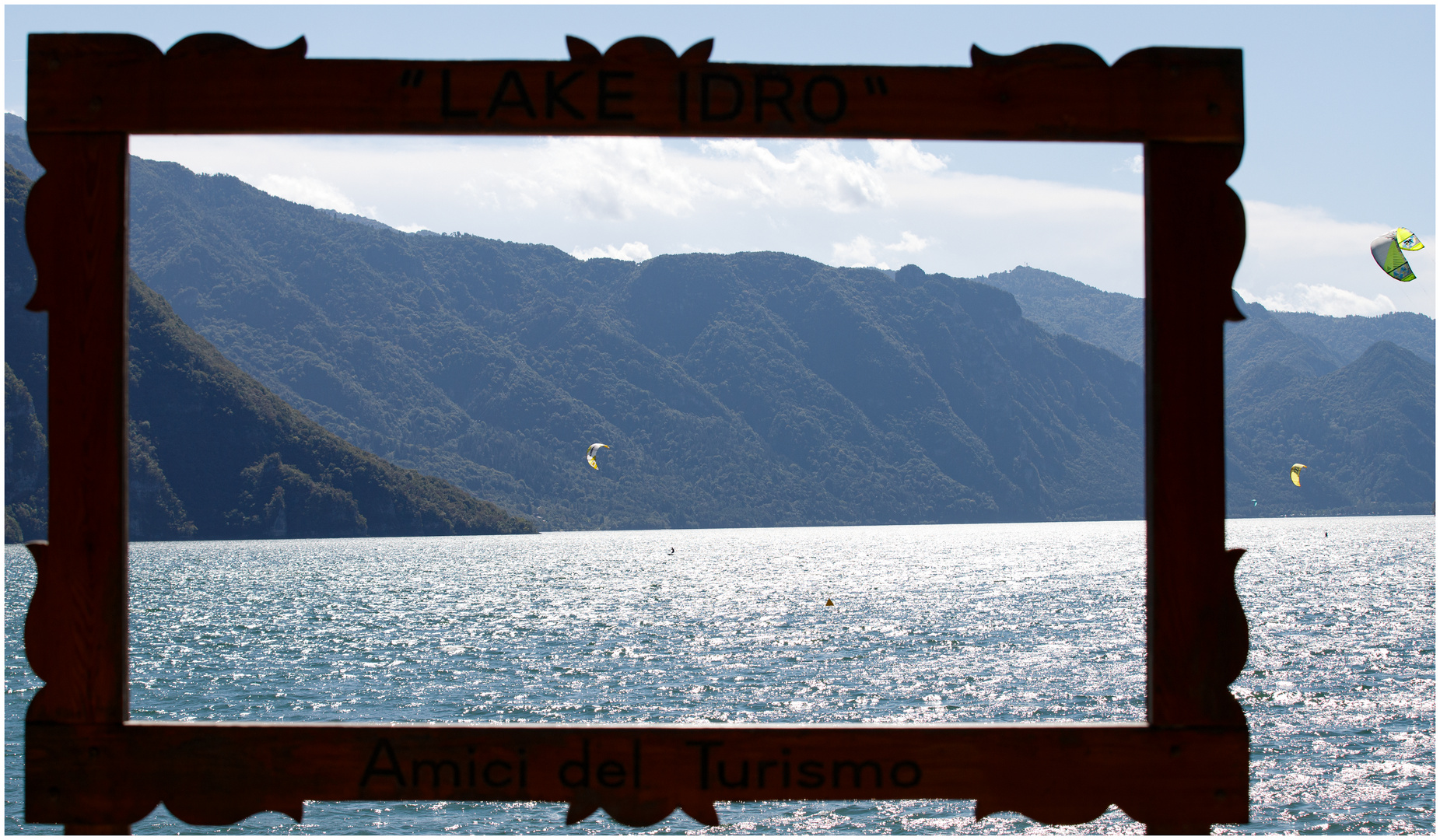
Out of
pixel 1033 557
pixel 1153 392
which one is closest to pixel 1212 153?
pixel 1153 392

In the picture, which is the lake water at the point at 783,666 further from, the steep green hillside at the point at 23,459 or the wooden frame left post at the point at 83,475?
the steep green hillside at the point at 23,459

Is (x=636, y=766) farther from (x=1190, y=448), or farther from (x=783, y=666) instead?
(x=783, y=666)

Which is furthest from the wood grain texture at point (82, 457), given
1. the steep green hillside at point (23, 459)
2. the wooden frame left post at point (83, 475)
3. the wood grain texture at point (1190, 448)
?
the steep green hillside at point (23, 459)

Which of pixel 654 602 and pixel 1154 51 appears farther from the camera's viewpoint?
pixel 654 602

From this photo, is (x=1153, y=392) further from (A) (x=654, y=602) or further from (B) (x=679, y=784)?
(A) (x=654, y=602)

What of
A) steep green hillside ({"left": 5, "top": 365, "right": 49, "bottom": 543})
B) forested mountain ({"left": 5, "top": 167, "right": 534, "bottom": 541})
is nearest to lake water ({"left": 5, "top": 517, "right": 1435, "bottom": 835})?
steep green hillside ({"left": 5, "top": 365, "right": 49, "bottom": 543})

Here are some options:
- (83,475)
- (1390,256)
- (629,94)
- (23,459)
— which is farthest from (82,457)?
(23,459)

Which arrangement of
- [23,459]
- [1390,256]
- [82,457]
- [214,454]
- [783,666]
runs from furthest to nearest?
[214,454]
[23,459]
[783,666]
[1390,256]
[82,457]

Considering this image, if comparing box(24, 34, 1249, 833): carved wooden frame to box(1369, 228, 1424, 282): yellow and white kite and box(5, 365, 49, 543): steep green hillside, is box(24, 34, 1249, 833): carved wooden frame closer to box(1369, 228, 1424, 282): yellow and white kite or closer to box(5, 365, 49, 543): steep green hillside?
box(1369, 228, 1424, 282): yellow and white kite
